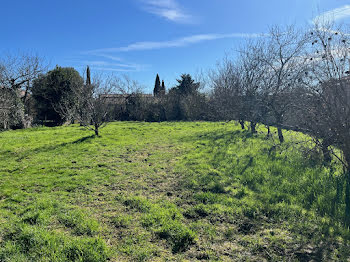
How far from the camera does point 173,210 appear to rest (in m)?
3.58

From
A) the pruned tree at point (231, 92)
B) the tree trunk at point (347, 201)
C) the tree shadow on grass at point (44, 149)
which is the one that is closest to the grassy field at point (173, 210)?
the tree trunk at point (347, 201)

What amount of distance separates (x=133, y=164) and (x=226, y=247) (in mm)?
4172

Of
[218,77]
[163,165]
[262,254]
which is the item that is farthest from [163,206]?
[218,77]

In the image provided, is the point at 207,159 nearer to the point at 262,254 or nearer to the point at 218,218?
the point at 218,218

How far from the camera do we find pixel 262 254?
255 cm

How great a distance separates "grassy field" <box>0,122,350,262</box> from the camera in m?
2.59

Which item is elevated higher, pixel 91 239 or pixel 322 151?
pixel 322 151

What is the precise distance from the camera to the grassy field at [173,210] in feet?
8.51

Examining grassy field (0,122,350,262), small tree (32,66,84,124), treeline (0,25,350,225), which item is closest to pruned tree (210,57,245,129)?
treeline (0,25,350,225)

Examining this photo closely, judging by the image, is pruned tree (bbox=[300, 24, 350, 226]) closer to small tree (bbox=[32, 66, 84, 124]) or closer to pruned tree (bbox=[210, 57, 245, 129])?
pruned tree (bbox=[210, 57, 245, 129])

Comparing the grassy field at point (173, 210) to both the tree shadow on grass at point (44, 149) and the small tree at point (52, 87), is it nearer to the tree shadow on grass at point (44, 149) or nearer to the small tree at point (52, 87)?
the tree shadow on grass at point (44, 149)

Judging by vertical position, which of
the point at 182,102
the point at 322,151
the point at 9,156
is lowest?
the point at 9,156

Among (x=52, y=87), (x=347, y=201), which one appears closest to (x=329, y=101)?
(x=347, y=201)

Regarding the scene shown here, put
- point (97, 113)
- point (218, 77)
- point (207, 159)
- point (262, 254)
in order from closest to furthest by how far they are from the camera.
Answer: point (262, 254) < point (207, 159) < point (97, 113) < point (218, 77)
